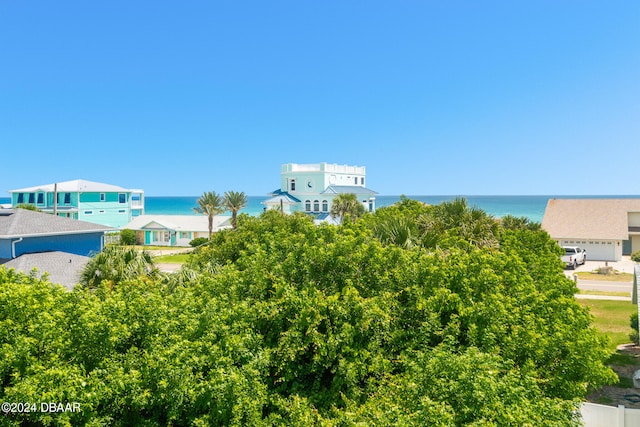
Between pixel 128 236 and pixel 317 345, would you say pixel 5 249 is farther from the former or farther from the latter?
pixel 128 236

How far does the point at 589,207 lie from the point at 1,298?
2289 inches

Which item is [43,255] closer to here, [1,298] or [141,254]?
[141,254]

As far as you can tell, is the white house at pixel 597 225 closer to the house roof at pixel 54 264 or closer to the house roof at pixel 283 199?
the house roof at pixel 283 199

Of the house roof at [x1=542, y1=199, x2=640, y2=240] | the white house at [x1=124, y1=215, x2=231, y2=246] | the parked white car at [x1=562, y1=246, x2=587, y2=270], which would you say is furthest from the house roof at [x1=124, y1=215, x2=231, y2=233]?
the parked white car at [x1=562, y1=246, x2=587, y2=270]

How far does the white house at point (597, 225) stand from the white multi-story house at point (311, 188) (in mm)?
31247

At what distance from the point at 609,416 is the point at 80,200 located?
69.1 meters

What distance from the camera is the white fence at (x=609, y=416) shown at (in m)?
11.8

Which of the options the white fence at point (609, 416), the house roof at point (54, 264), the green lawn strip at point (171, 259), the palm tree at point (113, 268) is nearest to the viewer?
the white fence at point (609, 416)

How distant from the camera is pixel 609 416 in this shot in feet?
39.1

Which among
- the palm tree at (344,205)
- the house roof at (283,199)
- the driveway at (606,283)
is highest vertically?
the house roof at (283,199)

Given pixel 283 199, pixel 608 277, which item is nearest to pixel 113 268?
pixel 608 277

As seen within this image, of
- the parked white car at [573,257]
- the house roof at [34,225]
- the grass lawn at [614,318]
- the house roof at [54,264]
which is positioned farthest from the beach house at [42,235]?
the parked white car at [573,257]

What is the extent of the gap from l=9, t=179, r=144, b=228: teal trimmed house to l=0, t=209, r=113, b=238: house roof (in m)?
40.3

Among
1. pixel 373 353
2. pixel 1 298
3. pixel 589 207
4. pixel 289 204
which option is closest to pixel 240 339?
pixel 373 353
